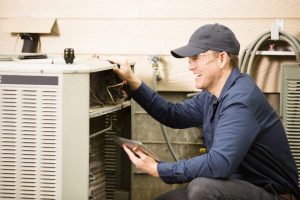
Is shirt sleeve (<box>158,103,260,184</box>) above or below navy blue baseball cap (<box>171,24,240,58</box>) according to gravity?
below

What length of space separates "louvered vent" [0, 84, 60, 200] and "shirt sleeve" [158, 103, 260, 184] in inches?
17.2

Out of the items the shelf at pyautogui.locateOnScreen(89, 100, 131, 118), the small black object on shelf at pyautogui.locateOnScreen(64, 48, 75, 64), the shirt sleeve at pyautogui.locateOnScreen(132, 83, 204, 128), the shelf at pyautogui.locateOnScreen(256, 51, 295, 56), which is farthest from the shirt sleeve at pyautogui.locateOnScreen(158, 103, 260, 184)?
the shelf at pyautogui.locateOnScreen(256, 51, 295, 56)

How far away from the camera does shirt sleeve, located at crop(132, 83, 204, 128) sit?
207 cm

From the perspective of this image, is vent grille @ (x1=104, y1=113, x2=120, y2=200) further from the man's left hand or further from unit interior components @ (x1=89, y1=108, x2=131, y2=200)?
the man's left hand

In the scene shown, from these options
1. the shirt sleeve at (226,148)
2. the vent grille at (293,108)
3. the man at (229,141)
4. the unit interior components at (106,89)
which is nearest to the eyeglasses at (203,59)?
the man at (229,141)

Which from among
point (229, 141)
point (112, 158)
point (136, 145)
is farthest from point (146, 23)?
point (229, 141)

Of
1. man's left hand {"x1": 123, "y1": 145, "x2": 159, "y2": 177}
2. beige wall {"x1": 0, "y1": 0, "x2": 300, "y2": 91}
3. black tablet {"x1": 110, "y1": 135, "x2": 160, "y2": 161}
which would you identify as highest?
beige wall {"x1": 0, "y1": 0, "x2": 300, "y2": 91}

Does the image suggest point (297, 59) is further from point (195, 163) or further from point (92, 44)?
point (92, 44)

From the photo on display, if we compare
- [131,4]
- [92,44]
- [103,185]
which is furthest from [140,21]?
[103,185]

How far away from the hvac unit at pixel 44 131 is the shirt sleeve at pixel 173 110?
0.51m

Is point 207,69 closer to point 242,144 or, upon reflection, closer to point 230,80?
point 230,80

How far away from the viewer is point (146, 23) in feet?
7.75

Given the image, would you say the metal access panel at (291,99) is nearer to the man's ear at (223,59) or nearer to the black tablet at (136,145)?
the man's ear at (223,59)

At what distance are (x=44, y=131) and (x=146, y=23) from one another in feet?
3.36
